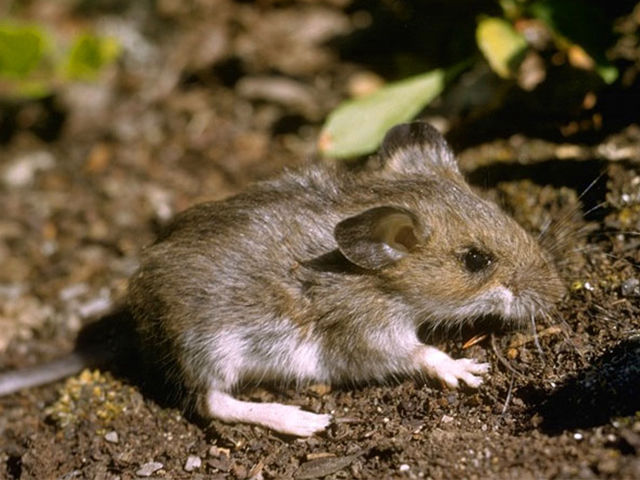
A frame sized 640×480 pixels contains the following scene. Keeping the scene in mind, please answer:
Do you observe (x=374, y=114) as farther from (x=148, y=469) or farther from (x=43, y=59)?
(x=43, y=59)

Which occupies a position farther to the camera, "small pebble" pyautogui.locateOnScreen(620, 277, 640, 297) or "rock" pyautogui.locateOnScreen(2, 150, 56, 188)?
"rock" pyautogui.locateOnScreen(2, 150, 56, 188)

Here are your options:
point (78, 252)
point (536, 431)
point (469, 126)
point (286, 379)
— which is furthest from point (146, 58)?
point (536, 431)

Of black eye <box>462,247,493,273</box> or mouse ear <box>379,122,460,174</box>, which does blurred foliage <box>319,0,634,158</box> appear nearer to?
mouse ear <box>379,122,460,174</box>

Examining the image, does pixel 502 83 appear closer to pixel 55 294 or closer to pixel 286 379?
pixel 286 379

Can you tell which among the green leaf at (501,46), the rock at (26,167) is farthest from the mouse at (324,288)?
the rock at (26,167)

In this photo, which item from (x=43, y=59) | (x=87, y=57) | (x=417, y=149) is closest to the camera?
(x=417, y=149)

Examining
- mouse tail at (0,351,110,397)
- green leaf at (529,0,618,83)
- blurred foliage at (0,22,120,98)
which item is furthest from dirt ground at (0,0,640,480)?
green leaf at (529,0,618,83)

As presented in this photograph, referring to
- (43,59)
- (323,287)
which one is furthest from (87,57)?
(323,287)

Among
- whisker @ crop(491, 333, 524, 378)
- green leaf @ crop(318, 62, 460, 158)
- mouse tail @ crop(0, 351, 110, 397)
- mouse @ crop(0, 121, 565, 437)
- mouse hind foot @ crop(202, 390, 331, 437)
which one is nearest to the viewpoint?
whisker @ crop(491, 333, 524, 378)
